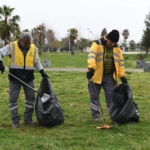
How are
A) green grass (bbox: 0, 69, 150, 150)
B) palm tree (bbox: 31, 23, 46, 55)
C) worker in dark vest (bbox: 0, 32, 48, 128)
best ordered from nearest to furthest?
green grass (bbox: 0, 69, 150, 150) < worker in dark vest (bbox: 0, 32, 48, 128) < palm tree (bbox: 31, 23, 46, 55)

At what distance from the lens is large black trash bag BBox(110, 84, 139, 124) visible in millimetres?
4949

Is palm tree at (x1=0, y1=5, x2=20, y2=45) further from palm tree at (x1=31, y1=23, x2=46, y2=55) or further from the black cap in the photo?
the black cap

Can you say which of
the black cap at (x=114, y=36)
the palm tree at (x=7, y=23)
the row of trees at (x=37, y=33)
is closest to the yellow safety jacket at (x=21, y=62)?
the black cap at (x=114, y=36)

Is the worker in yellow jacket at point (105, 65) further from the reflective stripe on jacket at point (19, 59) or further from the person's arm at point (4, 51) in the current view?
the person's arm at point (4, 51)

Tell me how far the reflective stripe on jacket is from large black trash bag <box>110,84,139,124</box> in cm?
156

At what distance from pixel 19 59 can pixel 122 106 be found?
194 cm

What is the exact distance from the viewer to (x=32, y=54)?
4.92 m

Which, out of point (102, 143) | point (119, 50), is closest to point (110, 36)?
point (119, 50)

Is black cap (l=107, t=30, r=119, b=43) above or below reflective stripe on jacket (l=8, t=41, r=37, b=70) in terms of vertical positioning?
above

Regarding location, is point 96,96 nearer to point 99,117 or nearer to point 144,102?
point 99,117

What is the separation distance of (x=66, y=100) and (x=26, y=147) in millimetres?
3631

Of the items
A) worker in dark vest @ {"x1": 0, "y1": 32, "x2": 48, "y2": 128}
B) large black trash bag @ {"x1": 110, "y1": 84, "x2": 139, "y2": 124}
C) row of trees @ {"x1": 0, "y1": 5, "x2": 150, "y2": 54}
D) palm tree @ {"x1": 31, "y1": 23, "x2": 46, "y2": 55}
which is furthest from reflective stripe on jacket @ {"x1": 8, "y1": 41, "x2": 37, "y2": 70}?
palm tree @ {"x1": 31, "y1": 23, "x2": 46, "y2": 55}

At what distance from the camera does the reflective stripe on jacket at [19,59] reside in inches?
187

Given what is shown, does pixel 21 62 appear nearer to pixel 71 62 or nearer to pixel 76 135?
pixel 76 135
